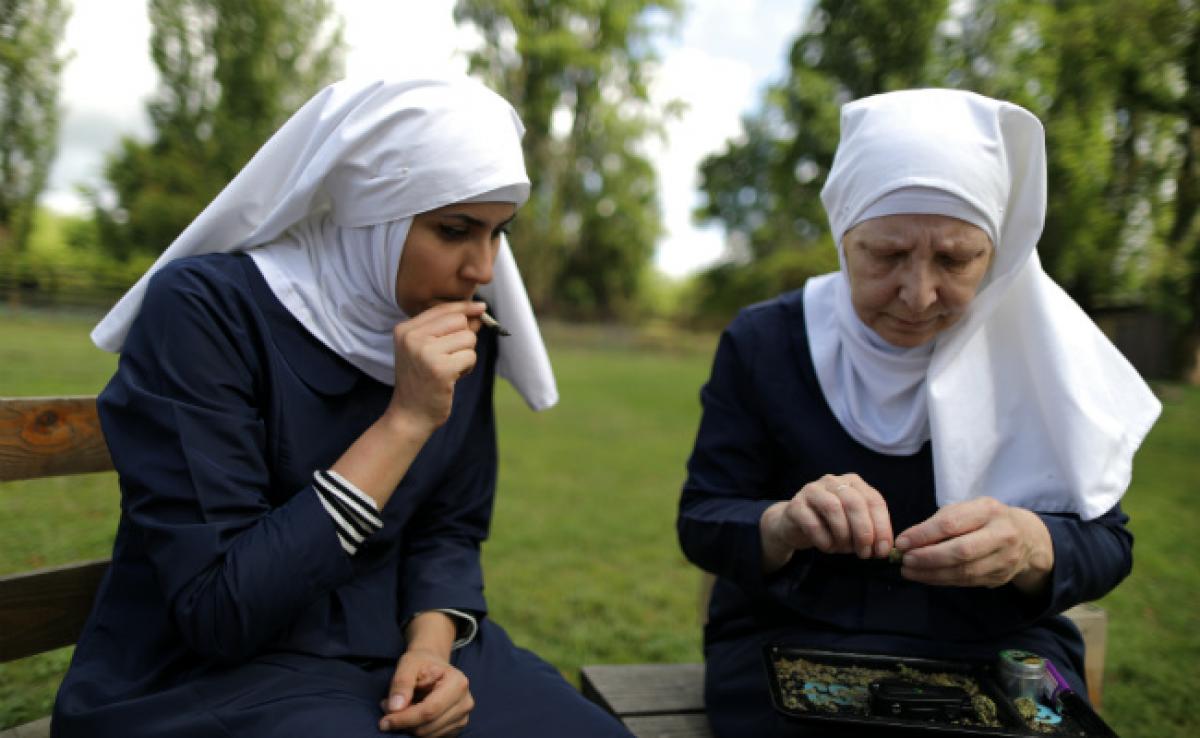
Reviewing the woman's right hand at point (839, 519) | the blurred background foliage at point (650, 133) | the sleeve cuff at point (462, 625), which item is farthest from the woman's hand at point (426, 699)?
the blurred background foliage at point (650, 133)

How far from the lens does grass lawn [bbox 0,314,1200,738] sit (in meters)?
3.88

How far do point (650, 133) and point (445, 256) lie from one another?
112 ft

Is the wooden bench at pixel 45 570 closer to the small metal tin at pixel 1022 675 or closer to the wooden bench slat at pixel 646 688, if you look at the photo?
the wooden bench slat at pixel 646 688

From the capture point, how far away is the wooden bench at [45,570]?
1.83 meters

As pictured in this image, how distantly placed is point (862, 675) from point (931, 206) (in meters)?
0.97

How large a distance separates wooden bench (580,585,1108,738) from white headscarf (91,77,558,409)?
3.32 feet

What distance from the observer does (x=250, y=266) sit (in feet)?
5.98

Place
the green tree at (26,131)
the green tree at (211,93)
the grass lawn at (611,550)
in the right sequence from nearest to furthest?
the grass lawn at (611,550) → the green tree at (26,131) → the green tree at (211,93)

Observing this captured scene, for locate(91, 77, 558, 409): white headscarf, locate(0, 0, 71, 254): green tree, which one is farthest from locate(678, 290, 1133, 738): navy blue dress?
locate(0, 0, 71, 254): green tree

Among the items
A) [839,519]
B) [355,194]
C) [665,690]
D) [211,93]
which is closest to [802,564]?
[839,519]

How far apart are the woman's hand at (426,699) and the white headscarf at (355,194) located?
0.61m

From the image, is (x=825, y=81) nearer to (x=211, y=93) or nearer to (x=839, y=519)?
(x=839, y=519)

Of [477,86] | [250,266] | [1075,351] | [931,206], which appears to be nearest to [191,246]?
A: [250,266]

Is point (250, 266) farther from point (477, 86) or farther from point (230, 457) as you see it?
point (477, 86)
